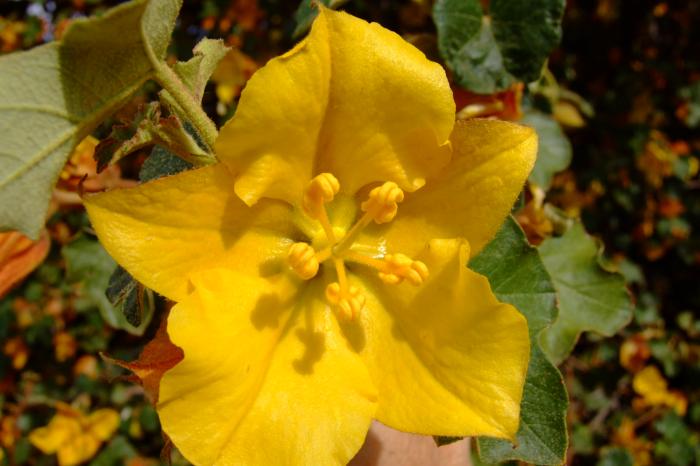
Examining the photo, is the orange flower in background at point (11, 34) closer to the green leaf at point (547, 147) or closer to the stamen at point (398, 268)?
the green leaf at point (547, 147)

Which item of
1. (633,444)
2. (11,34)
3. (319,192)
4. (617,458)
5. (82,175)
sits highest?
(319,192)

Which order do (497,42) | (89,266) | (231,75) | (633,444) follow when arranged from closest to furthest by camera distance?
(497,42) < (89,266) < (231,75) < (633,444)

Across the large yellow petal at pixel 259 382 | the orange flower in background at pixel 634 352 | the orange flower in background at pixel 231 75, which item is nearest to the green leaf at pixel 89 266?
the orange flower in background at pixel 231 75

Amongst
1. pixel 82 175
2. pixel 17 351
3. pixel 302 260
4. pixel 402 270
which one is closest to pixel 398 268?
pixel 402 270

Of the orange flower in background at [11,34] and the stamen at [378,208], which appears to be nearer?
the stamen at [378,208]

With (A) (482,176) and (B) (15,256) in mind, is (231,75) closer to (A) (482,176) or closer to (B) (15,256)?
(B) (15,256)

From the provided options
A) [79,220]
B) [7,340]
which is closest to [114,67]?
[79,220]

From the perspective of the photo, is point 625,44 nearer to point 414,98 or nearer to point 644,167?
point 644,167
